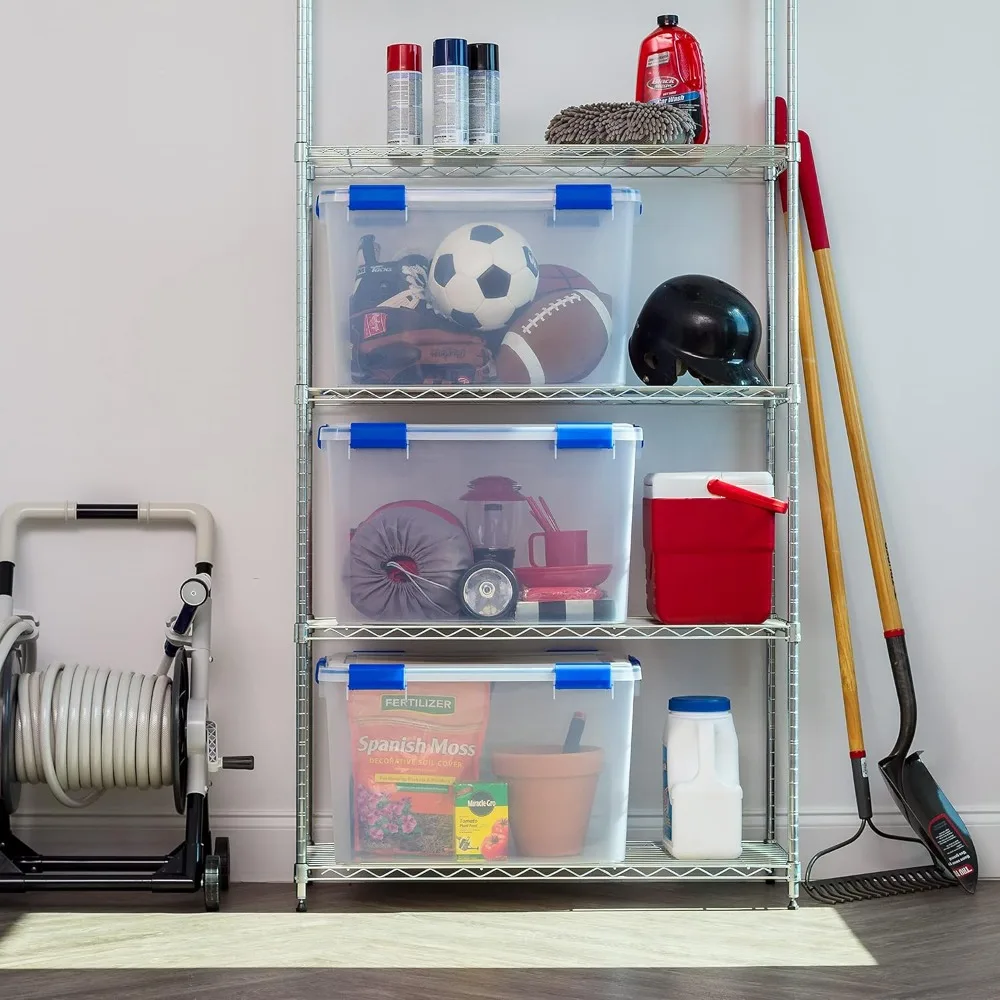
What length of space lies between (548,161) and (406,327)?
509 millimetres

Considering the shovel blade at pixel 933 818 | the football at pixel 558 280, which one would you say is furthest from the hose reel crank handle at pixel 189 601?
the shovel blade at pixel 933 818

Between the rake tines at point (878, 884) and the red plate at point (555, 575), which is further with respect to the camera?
the rake tines at point (878, 884)

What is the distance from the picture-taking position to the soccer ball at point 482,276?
2188mm

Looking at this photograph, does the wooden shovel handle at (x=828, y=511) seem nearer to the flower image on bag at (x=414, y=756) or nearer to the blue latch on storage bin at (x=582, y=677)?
the blue latch on storage bin at (x=582, y=677)

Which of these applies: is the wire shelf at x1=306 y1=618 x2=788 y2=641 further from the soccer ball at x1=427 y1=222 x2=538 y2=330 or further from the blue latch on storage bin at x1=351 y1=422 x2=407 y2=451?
the soccer ball at x1=427 y1=222 x2=538 y2=330

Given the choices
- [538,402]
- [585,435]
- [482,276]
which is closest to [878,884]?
[585,435]

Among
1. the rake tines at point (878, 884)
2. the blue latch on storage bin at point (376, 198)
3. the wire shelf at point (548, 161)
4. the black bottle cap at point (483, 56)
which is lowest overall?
the rake tines at point (878, 884)

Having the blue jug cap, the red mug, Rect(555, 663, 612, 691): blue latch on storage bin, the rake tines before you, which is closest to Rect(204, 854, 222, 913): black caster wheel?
Rect(555, 663, 612, 691): blue latch on storage bin

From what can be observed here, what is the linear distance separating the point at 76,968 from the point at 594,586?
116 cm

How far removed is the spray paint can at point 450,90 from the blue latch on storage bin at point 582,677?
1.06 m

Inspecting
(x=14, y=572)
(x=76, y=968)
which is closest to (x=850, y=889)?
(x=76, y=968)

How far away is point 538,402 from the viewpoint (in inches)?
101

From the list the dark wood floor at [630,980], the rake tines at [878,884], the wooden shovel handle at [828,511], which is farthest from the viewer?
the wooden shovel handle at [828,511]

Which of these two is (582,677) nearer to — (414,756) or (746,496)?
(414,756)
